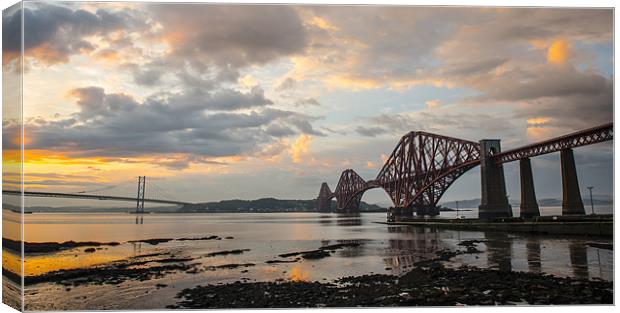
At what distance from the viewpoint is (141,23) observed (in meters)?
12.9

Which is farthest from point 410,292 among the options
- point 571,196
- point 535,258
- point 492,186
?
point 492,186

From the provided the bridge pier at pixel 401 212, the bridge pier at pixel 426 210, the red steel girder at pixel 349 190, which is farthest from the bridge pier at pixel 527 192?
the red steel girder at pixel 349 190

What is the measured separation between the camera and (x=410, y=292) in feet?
42.0

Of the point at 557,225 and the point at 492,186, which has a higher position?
the point at 492,186

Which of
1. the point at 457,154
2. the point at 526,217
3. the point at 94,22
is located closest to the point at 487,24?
the point at 94,22

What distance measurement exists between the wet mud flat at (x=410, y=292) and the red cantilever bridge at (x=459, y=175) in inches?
477

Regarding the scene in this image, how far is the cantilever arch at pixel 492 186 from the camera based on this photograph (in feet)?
149

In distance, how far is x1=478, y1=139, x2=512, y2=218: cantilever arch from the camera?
4528 cm

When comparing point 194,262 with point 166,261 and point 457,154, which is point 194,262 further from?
point 457,154

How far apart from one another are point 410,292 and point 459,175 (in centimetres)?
5425

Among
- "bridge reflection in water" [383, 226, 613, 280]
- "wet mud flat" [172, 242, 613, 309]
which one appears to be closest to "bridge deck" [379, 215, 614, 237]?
"bridge reflection in water" [383, 226, 613, 280]

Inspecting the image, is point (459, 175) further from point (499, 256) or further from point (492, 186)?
point (499, 256)

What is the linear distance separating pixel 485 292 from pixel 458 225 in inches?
1298

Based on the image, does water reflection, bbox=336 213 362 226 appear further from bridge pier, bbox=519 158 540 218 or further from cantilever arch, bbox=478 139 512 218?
bridge pier, bbox=519 158 540 218
